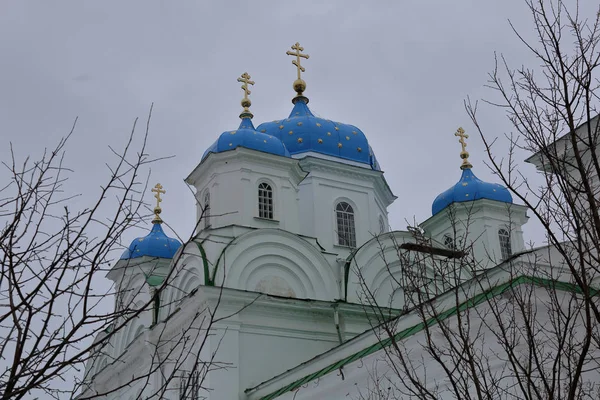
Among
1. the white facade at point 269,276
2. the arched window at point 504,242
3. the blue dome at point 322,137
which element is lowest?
the white facade at point 269,276

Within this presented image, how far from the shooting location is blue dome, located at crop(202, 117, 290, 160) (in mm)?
18806

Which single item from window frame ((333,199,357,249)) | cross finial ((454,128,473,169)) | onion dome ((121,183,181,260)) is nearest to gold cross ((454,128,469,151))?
cross finial ((454,128,473,169))

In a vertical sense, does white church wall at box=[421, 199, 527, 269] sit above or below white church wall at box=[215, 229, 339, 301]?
above

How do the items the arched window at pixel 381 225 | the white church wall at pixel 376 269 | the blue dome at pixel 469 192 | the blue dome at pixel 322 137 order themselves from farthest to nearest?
1. the blue dome at pixel 469 192
2. the blue dome at pixel 322 137
3. the arched window at pixel 381 225
4. the white church wall at pixel 376 269

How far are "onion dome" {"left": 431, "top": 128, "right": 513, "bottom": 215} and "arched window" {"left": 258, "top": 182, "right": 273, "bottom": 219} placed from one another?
6.09m

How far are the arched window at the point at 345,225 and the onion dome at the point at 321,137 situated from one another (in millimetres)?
1636

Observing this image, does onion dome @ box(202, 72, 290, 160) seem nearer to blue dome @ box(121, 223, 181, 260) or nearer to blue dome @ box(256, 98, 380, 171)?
blue dome @ box(256, 98, 380, 171)

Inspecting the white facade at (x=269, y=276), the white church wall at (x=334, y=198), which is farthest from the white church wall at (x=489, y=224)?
the white facade at (x=269, y=276)

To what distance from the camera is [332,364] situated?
44.3 ft

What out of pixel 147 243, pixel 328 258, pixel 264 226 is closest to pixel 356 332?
pixel 328 258

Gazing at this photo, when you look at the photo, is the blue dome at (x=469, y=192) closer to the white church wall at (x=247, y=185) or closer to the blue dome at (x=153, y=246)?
the white church wall at (x=247, y=185)

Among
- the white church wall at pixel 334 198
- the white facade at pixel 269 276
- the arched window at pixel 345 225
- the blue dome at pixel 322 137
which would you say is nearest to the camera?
the white facade at pixel 269 276

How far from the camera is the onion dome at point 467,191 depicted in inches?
887

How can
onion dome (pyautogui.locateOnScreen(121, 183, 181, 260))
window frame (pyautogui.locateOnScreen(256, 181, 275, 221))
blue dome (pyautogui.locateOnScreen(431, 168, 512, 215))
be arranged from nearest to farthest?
window frame (pyautogui.locateOnScreen(256, 181, 275, 221))
blue dome (pyautogui.locateOnScreen(431, 168, 512, 215))
onion dome (pyautogui.locateOnScreen(121, 183, 181, 260))
